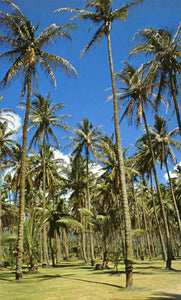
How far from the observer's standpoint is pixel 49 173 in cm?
3045

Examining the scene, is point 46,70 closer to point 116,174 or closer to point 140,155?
point 116,174

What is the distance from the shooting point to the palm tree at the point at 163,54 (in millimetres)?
15076

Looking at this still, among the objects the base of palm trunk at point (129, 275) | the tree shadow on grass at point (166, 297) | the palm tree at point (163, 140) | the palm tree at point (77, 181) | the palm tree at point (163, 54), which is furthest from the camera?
the palm tree at point (77, 181)

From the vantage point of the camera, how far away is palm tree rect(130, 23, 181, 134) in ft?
49.5

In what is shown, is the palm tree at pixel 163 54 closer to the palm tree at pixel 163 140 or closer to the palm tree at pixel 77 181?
the palm tree at pixel 163 140

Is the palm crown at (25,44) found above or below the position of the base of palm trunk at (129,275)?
above

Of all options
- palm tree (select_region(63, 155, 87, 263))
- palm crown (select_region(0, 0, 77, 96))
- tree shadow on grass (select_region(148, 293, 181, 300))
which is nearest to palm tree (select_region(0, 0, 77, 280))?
palm crown (select_region(0, 0, 77, 96))

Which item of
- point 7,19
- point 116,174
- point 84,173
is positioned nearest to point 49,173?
point 84,173

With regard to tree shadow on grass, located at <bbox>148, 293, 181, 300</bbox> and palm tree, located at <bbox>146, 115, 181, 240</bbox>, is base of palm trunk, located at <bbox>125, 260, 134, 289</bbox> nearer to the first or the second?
tree shadow on grass, located at <bbox>148, 293, 181, 300</bbox>

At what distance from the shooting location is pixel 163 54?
15312mm

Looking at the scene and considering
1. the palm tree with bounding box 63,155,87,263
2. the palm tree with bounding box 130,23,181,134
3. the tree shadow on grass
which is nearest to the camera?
the tree shadow on grass

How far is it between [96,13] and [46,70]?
5.48m

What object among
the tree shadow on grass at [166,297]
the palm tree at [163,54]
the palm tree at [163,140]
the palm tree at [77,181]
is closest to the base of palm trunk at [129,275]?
the tree shadow on grass at [166,297]

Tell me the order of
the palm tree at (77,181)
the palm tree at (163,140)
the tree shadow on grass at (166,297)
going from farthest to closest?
the palm tree at (77,181), the palm tree at (163,140), the tree shadow on grass at (166,297)
